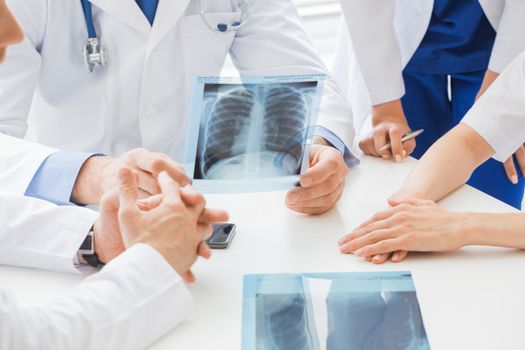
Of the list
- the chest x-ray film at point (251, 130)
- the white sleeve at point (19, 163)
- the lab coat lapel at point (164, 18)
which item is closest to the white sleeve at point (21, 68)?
the white sleeve at point (19, 163)

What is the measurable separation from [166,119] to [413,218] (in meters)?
0.62

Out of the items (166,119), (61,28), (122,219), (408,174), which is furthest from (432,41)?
(122,219)

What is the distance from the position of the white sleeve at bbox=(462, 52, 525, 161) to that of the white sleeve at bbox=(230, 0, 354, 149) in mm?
293

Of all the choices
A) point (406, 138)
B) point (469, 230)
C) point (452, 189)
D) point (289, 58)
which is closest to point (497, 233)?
point (469, 230)

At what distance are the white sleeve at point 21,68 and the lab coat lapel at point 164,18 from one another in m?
0.22

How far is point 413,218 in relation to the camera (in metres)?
1.13

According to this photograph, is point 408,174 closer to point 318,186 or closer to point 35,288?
point 318,186

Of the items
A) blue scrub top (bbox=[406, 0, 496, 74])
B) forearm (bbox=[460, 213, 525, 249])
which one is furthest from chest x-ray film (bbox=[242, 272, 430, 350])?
blue scrub top (bbox=[406, 0, 496, 74])

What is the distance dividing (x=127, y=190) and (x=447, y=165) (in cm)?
62

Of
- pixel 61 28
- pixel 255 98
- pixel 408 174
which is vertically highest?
pixel 61 28

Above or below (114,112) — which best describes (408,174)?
below

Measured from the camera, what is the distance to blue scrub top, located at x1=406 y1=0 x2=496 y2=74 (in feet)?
5.48

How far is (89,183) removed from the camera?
1.23m

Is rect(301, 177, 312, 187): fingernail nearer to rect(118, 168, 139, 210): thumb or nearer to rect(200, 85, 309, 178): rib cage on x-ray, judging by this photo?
rect(200, 85, 309, 178): rib cage on x-ray
